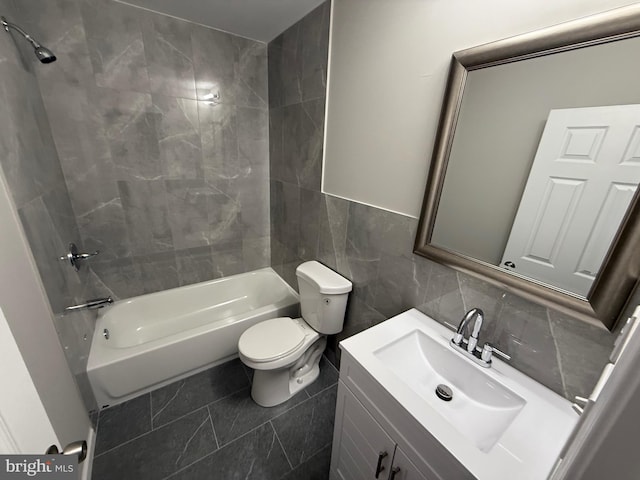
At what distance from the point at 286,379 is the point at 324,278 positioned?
0.69 meters

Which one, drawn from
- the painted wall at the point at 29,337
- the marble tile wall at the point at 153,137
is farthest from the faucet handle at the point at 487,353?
the marble tile wall at the point at 153,137

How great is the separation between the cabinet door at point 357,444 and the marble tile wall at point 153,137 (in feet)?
5.89

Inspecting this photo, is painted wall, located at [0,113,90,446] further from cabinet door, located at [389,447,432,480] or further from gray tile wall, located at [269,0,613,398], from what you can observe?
gray tile wall, located at [269,0,613,398]

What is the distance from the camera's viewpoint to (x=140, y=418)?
4.98ft

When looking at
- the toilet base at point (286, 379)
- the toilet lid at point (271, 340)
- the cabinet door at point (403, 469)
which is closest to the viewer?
the cabinet door at point (403, 469)

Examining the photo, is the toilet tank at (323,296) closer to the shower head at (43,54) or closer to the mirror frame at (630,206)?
the mirror frame at (630,206)

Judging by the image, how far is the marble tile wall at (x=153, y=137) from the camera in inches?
61.9

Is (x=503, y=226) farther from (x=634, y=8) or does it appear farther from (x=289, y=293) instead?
(x=289, y=293)

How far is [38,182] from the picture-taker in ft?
4.00

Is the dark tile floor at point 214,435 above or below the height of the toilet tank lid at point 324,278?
below

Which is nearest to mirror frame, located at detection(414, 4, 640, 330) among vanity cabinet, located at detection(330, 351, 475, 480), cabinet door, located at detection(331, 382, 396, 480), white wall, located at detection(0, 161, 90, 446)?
vanity cabinet, located at detection(330, 351, 475, 480)

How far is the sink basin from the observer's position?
85 cm

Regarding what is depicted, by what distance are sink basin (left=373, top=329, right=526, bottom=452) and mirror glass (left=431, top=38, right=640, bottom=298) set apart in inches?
16.0
